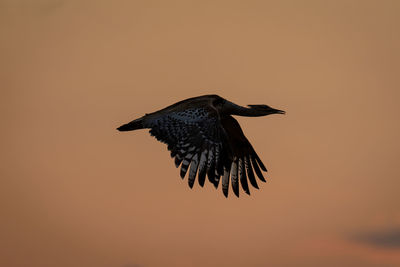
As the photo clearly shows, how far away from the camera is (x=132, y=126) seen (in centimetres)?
1677

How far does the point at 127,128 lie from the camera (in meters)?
16.9

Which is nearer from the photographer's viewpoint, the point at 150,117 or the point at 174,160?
the point at 174,160

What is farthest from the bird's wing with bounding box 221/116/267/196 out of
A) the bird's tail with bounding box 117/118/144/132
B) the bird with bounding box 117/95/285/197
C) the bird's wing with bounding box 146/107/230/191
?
the bird's tail with bounding box 117/118/144/132

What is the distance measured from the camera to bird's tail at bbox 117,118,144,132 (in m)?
16.5

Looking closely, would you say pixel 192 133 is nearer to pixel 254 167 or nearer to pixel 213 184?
pixel 213 184

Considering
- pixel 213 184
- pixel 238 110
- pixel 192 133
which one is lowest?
pixel 213 184

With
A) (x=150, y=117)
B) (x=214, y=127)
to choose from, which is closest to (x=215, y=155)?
(x=214, y=127)

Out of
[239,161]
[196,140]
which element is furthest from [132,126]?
[239,161]

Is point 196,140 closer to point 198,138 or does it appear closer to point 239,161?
point 198,138

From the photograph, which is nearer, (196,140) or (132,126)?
(196,140)

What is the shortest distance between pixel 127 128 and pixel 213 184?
255 centimetres

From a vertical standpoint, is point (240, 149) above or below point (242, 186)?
above

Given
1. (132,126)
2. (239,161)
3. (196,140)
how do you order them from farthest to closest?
(239,161)
(132,126)
(196,140)

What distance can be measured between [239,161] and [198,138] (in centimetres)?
208
